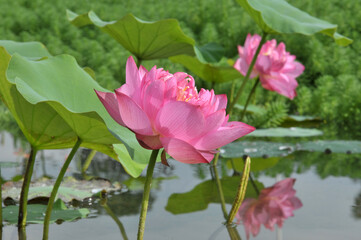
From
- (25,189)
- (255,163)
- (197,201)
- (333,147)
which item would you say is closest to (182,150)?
(25,189)

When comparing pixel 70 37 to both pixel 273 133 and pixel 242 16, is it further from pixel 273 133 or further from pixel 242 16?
pixel 273 133

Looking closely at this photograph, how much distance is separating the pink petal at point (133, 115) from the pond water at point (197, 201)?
1.35 ft

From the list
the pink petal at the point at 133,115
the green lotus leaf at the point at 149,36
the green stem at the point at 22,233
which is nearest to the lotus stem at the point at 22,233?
the green stem at the point at 22,233

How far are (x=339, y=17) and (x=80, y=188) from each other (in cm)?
326

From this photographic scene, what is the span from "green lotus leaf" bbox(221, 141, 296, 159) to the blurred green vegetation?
58 centimetres

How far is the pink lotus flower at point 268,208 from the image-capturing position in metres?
1.07

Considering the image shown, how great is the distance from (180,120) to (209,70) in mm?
Result: 1419

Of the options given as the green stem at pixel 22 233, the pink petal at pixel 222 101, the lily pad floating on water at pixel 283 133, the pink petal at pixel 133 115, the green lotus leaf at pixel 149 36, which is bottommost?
the lily pad floating on water at pixel 283 133

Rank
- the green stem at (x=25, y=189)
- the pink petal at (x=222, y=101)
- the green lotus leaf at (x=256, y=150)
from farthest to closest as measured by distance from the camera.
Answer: the green lotus leaf at (x=256, y=150), the green stem at (x=25, y=189), the pink petal at (x=222, y=101)

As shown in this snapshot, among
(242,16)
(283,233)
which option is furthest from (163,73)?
(242,16)

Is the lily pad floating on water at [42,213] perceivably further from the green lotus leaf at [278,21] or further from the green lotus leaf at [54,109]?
the green lotus leaf at [278,21]

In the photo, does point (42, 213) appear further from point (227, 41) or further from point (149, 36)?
point (227, 41)

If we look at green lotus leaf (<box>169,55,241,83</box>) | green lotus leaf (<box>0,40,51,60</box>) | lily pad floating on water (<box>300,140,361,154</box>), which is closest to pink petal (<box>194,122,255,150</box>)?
green lotus leaf (<box>0,40,51,60</box>)

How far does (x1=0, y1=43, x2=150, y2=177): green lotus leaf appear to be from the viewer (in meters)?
0.77
